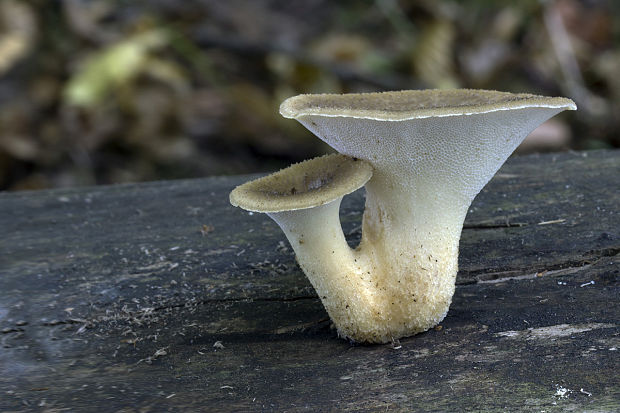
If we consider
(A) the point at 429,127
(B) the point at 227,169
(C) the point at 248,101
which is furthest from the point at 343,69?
(A) the point at 429,127

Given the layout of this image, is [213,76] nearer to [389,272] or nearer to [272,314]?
[272,314]

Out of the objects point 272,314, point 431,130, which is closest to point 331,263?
point 272,314

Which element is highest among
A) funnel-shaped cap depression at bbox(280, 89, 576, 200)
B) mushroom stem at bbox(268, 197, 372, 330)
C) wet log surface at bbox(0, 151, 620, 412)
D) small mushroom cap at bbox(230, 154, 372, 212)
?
funnel-shaped cap depression at bbox(280, 89, 576, 200)

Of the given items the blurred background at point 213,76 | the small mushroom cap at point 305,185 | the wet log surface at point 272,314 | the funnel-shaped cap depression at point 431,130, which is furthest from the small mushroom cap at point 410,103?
the blurred background at point 213,76

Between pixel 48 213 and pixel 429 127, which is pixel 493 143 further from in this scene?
pixel 48 213

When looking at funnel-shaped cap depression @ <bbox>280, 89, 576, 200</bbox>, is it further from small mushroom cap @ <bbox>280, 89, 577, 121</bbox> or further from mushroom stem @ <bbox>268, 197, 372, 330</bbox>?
mushroom stem @ <bbox>268, 197, 372, 330</bbox>

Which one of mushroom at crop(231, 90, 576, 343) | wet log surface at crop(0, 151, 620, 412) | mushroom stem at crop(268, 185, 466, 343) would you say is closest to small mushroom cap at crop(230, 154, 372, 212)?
mushroom at crop(231, 90, 576, 343)

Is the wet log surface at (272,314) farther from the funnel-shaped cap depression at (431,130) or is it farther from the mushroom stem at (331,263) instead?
the funnel-shaped cap depression at (431,130)
